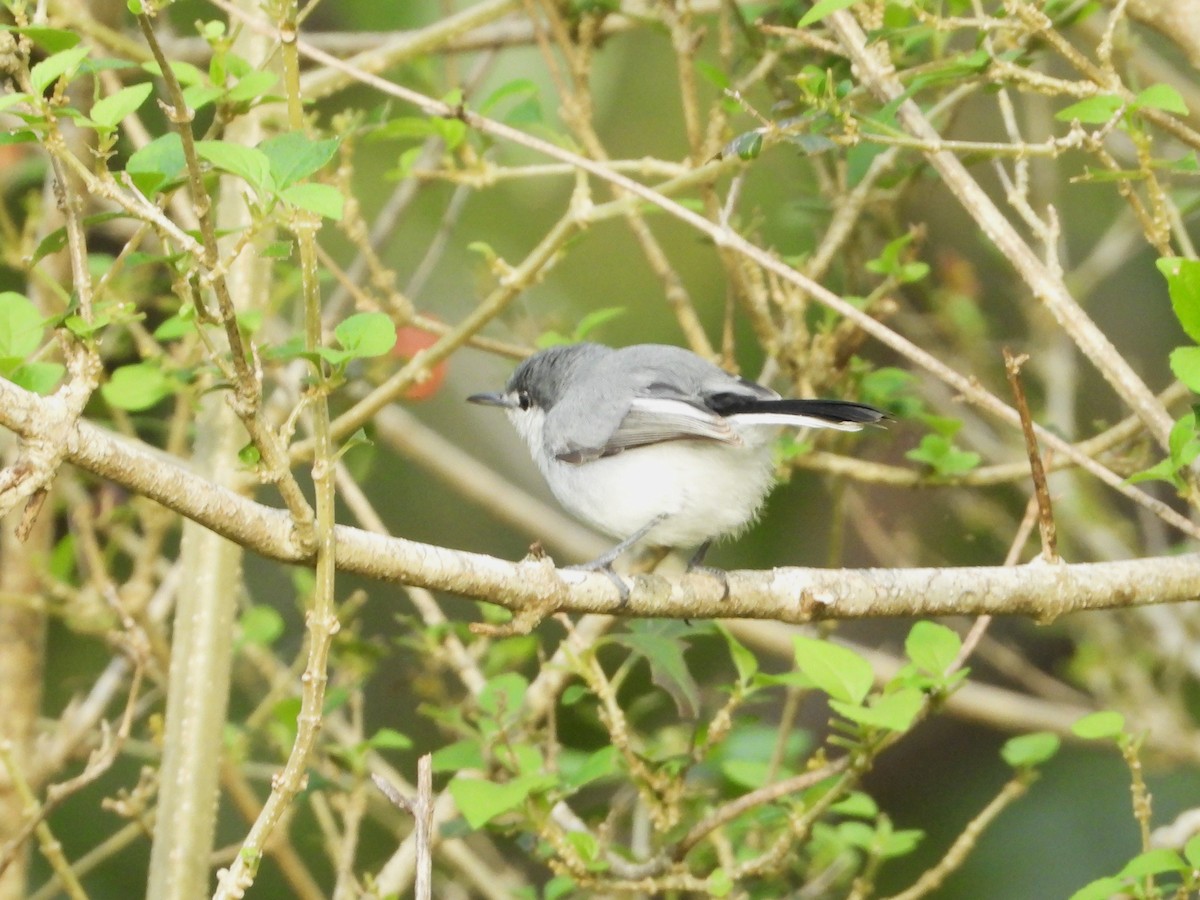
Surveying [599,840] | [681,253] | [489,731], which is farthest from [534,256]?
[681,253]

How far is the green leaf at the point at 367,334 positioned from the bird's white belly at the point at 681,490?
3.94ft

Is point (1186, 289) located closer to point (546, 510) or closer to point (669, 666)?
point (669, 666)

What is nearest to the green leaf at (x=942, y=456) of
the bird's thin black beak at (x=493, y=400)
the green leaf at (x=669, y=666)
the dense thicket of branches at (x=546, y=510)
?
the dense thicket of branches at (x=546, y=510)

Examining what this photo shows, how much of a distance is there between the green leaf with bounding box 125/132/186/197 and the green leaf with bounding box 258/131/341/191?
134 mm

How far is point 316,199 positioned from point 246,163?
0.27 feet

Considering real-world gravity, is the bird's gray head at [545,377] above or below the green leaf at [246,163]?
below

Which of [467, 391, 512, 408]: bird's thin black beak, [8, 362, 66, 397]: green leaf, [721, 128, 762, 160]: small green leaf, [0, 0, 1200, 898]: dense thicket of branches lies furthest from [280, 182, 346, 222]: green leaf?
[467, 391, 512, 408]: bird's thin black beak

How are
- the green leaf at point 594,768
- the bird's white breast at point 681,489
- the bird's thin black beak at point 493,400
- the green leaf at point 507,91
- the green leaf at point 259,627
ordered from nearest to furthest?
the green leaf at point 594,768 → the green leaf at point 507,91 → the bird's white breast at point 681,489 → the green leaf at point 259,627 → the bird's thin black beak at point 493,400

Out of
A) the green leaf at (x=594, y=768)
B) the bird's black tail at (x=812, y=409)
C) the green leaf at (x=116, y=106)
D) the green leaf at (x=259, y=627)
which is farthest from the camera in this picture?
the green leaf at (x=259, y=627)

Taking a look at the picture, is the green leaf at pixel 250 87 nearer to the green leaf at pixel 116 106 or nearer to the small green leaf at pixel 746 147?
the green leaf at pixel 116 106

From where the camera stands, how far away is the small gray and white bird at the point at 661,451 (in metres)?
2.65

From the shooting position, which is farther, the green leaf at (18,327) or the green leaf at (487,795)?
the green leaf at (487,795)

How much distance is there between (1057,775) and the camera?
4.67 metres

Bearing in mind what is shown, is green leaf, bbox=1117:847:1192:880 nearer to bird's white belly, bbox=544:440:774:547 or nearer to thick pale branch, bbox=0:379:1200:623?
thick pale branch, bbox=0:379:1200:623
